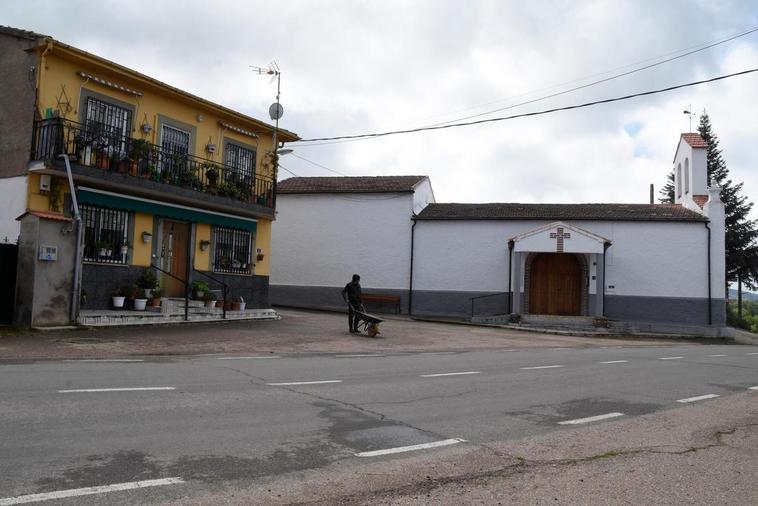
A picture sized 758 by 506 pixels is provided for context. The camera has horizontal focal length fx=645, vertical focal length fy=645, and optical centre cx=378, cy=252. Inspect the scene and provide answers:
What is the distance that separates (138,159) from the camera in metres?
17.6

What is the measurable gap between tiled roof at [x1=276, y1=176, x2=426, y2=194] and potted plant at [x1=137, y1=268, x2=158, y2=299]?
43.8 feet

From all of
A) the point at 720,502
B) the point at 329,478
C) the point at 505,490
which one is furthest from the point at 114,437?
the point at 720,502

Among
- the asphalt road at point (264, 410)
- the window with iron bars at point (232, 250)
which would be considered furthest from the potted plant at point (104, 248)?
the asphalt road at point (264, 410)

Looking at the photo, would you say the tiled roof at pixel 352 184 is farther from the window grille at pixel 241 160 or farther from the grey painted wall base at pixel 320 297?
the window grille at pixel 241 160

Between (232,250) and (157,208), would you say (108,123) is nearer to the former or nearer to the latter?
(157,208)

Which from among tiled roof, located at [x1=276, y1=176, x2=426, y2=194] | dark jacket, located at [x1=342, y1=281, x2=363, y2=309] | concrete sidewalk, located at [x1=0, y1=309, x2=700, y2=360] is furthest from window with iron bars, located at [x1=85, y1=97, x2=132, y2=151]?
tiled roof, located at [x1=276, y1=176, x2=426, y2=194]

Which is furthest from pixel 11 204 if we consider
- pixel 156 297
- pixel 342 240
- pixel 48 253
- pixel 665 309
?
pixel 665 309

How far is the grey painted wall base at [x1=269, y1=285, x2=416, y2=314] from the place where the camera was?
95.7 feet

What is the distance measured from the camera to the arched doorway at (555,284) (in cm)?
2761

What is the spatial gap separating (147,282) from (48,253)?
4.06 m

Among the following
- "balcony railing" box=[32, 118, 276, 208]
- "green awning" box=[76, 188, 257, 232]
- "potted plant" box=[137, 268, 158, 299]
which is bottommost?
"potted plant" box=[137, 268, 158, 299]

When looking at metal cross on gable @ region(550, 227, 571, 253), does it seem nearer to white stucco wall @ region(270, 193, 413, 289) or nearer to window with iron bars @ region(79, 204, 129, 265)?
white stucco wall @ region(270, 193, 413, 289)

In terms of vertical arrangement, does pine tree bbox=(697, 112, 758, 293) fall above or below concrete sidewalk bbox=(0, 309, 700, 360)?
above

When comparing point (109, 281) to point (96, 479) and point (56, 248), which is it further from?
point (96, 479)
